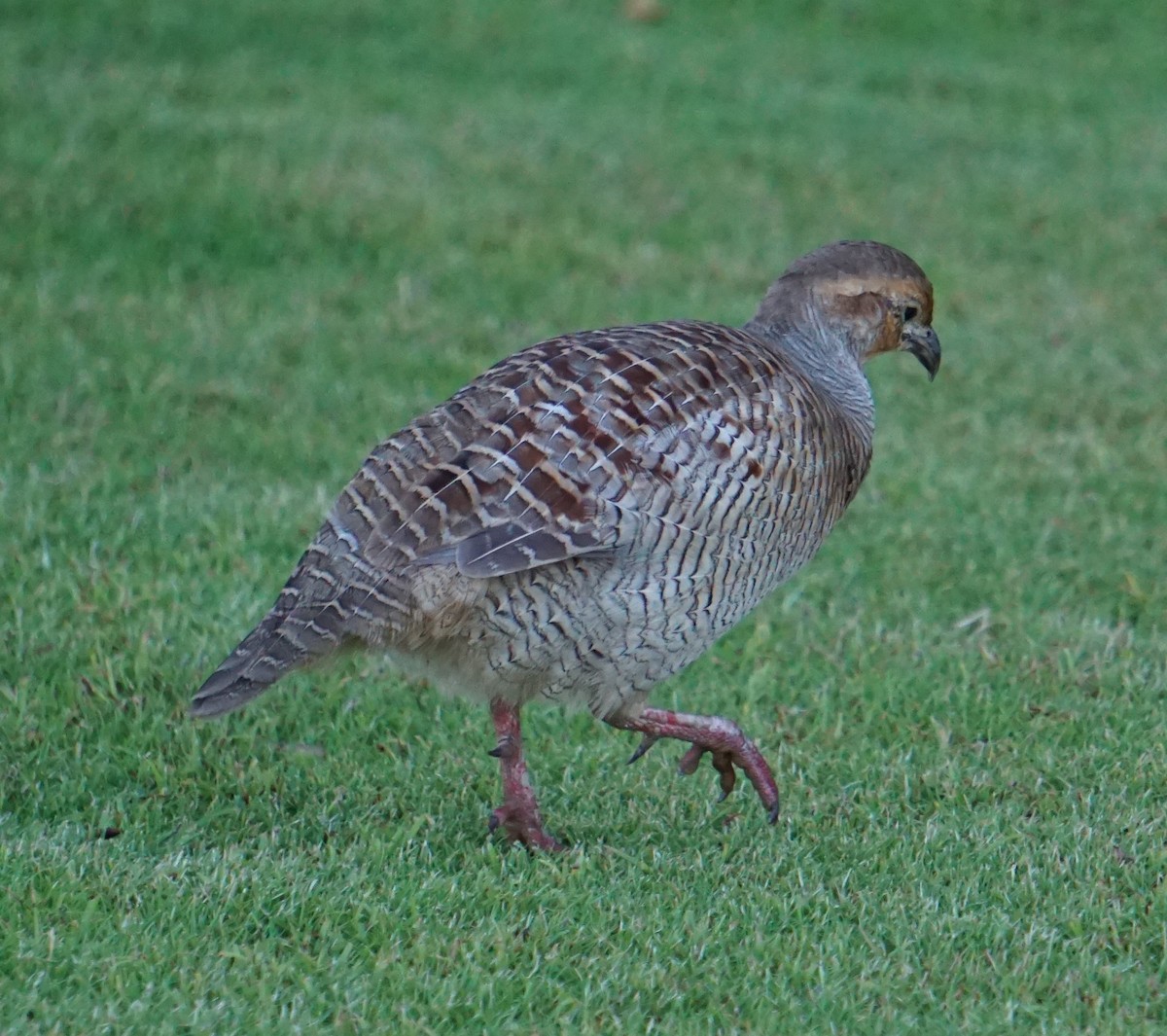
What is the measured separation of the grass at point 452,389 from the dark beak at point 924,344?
976 mm

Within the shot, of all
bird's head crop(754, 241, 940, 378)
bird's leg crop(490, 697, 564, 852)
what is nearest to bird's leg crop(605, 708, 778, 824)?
bird's leg crop(490, 697, 564, 852)

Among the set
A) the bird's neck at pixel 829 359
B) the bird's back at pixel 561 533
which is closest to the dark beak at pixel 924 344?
the bird's neck at pixel 829 359

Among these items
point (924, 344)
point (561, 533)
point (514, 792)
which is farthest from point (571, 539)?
point (924, 344)

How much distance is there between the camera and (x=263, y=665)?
13.8 feet

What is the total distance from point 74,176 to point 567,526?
6242 millimetres

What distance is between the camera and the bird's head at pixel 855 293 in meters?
5.12

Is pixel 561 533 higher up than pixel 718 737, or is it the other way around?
pixel 561 533

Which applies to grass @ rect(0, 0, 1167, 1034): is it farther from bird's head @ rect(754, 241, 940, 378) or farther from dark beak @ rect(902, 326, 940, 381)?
bird's head @ rect(754, 241, 940, 378)

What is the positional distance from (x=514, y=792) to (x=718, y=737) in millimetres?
542

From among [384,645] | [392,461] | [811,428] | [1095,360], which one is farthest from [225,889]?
[1095,360]

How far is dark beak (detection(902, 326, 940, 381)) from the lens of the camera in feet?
17.4

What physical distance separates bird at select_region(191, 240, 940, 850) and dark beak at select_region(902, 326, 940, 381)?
2.58 ft

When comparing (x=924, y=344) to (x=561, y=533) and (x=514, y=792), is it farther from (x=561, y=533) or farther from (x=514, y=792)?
(x=514, y=792)

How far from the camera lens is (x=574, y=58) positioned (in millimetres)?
12922
